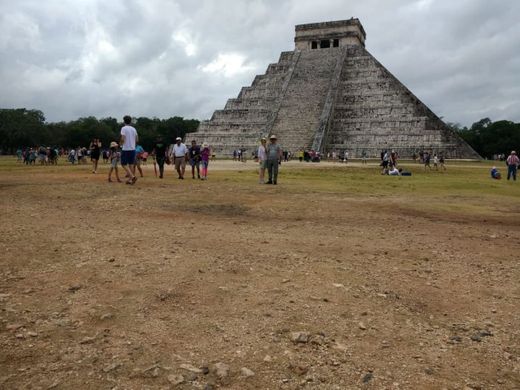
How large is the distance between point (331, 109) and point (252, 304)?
3653 cm

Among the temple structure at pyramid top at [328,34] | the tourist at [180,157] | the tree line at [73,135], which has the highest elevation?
the temple structure at pyramid top at [328,34]

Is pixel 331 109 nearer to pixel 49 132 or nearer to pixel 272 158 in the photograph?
pixel 272 158

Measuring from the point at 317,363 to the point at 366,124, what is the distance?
118ft

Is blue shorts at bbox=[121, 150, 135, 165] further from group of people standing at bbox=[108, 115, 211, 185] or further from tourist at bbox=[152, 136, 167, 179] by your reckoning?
tourist at bbox=[152, 136, 167, 179]

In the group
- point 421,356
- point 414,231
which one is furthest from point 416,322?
point 414,231

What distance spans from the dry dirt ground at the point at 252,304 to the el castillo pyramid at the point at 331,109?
2951cm

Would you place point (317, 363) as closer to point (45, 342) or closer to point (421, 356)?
point (421, 356)

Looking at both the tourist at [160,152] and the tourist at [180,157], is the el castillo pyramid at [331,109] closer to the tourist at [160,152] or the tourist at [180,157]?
the tourist at [180,157]

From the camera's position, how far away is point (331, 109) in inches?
1523

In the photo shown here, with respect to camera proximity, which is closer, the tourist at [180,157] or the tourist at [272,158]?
the tourist at [272,158]

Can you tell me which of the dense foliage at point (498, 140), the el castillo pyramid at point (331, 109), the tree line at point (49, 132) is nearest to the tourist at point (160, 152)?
the el castillo pyramid at point (331, 109)

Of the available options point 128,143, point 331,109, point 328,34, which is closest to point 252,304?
point 128,143

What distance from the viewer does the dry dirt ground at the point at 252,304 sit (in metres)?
2.70

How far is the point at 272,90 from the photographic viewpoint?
4416 centimetres
